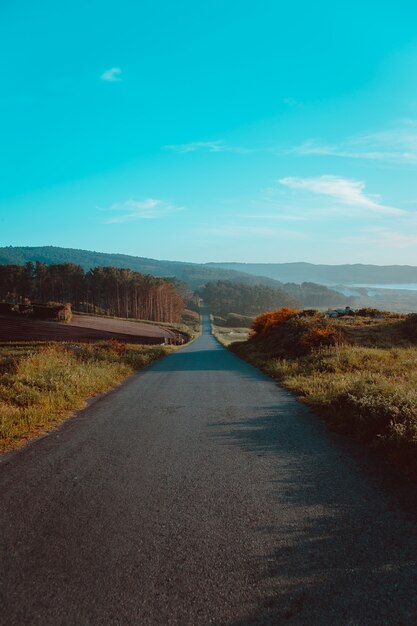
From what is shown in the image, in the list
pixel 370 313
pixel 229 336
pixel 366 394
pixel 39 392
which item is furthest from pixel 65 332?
pixel 229 336

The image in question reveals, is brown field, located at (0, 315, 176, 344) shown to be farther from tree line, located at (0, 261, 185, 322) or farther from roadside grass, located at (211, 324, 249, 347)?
tree line, located at (0, 261, 185, 322)

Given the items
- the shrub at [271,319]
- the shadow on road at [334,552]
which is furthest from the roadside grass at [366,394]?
the shrub at [271,319]

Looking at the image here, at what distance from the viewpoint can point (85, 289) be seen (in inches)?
3873

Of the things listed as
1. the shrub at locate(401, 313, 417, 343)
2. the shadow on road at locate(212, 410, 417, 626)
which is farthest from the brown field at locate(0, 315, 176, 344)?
the shadow on road at locate(212, 410, 417, 626)

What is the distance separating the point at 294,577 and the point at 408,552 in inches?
47.7

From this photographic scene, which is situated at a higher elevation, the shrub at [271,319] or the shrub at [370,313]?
the shrub at [370,313]

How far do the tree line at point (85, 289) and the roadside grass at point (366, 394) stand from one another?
81934 mm

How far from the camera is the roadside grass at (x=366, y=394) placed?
21.8 feet

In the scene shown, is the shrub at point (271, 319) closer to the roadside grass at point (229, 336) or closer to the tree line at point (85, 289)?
the roadside grass at point (229, 336)

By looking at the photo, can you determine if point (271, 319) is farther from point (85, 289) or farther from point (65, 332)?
point (85, 289)

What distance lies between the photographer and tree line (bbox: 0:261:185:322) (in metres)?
92.2

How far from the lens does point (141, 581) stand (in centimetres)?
333

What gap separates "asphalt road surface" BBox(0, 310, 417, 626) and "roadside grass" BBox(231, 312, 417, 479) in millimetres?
758

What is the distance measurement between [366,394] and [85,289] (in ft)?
314
